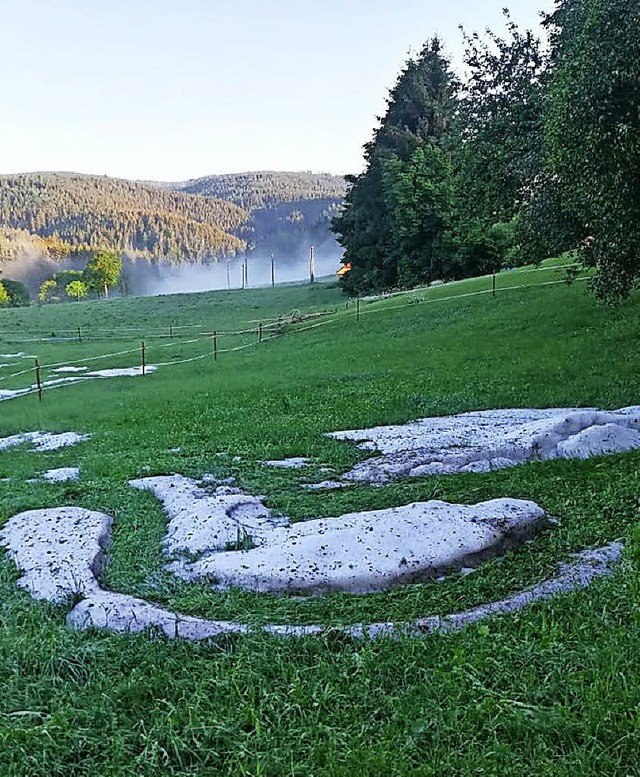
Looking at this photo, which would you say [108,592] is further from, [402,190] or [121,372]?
[402,190]

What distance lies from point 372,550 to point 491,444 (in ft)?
19.8

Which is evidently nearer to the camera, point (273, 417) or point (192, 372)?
point (273, 417)

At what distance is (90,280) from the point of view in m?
173

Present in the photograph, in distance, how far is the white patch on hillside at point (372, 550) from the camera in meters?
7.28

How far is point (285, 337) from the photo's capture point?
4322 centimetres

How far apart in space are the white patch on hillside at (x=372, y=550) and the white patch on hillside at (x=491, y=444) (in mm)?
3515

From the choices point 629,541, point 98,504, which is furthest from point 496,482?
point 98,504

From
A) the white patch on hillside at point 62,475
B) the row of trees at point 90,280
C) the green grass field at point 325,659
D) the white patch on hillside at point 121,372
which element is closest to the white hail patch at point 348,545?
the green grass field at point 325,659

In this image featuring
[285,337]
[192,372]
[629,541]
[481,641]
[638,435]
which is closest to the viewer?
[481,641]

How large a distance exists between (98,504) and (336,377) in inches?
600

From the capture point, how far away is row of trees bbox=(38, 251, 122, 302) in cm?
16875

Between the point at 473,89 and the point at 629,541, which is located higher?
the point at 473,89

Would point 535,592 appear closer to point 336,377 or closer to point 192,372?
point 336,377

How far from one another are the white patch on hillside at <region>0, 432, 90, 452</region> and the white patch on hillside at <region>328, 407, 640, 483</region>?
7.65 meters
